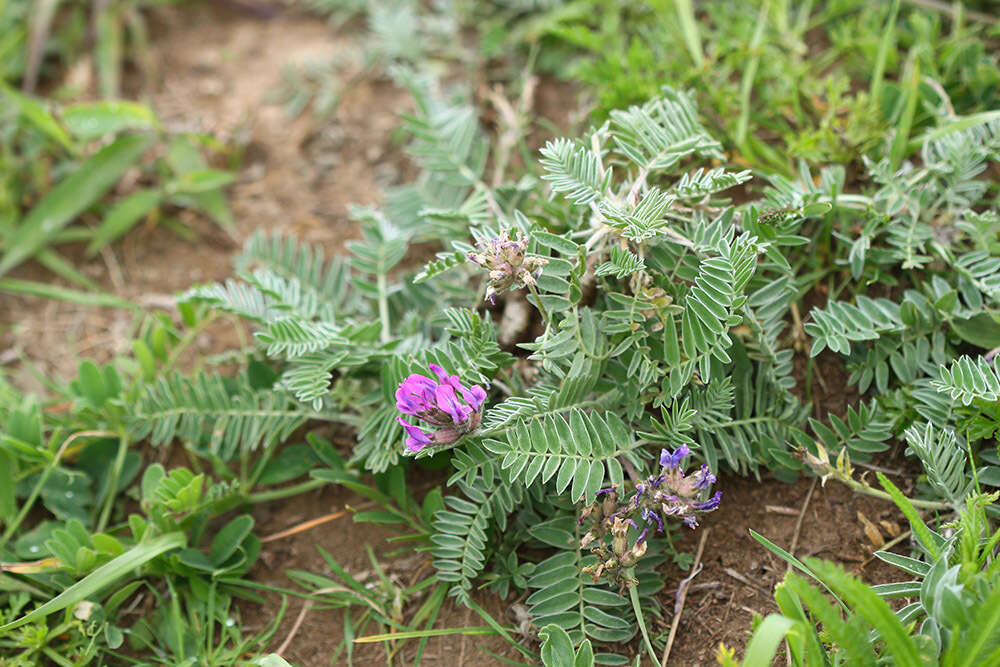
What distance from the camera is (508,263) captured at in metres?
1.58

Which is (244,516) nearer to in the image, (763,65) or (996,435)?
(996,435)

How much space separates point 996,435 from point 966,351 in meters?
0.28

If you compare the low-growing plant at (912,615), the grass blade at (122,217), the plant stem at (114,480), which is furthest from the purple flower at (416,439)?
the grass blade at (122,217)

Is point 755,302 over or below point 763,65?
below

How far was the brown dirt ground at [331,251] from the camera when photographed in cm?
172

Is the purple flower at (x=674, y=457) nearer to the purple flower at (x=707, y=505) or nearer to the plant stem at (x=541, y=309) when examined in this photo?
the purple flower at (x=707, y=505)

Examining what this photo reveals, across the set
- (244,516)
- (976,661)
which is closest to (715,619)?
(976,661)

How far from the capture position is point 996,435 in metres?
1.58

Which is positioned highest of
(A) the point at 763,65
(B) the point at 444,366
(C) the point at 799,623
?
(A) the point at 763,65

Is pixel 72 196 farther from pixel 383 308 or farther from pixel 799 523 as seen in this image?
pixel 799 523

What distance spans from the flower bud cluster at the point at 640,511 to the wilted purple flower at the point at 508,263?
1.39 ft

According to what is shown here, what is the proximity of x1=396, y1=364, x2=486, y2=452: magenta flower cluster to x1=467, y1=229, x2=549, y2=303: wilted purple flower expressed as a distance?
189 mm

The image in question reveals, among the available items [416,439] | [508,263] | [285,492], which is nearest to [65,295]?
[285,492]

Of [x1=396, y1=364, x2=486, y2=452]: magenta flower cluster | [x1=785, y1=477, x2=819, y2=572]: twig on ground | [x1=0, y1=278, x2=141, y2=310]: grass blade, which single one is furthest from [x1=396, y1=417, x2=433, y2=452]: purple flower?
[x1=0, y1=278, x2=141, y2=310]: grass blade
